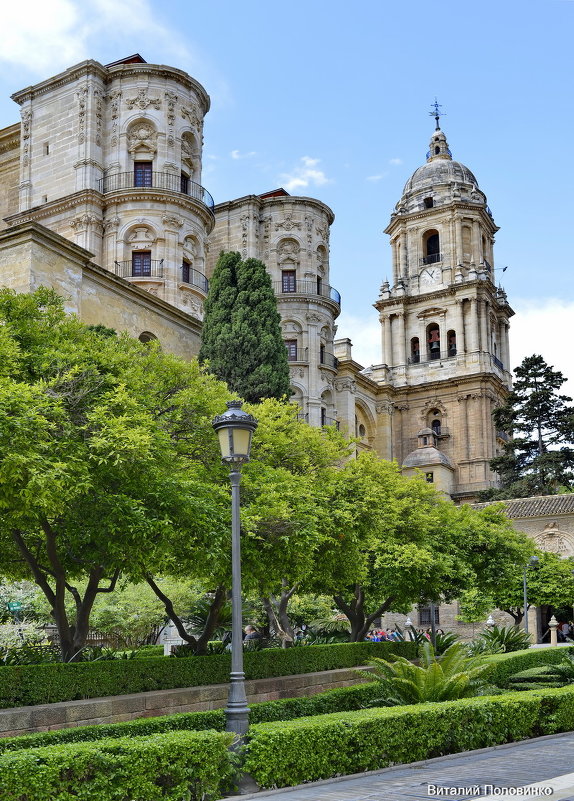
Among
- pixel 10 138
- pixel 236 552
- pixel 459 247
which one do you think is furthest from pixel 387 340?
pixel 236 552

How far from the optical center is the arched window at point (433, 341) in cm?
7600

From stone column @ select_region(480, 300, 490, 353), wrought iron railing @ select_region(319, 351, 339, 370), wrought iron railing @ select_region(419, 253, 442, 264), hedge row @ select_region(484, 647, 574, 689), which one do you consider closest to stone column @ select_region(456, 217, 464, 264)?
wrought iron railing @ select_region(419, 253, 442, 264)

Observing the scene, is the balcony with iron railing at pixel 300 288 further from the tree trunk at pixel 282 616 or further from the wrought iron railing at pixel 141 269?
the tree trunk at pixel 282 616

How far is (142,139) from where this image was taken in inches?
1672

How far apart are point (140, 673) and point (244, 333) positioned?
22340 millimetres

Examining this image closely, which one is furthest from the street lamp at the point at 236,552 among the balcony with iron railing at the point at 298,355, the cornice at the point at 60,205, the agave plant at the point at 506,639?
the balcony with iron railing at the point at 298,355

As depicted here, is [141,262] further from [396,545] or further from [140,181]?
[396,545]

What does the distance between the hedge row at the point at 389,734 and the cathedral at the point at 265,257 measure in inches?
796

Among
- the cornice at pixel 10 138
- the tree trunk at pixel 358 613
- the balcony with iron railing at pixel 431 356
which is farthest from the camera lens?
the balcony with iron railing at pixel 431 356

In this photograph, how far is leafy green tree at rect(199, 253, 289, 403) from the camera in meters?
36.6

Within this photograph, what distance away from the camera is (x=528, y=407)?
6738 cm

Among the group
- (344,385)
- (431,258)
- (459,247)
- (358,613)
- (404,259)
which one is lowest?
(358,613)

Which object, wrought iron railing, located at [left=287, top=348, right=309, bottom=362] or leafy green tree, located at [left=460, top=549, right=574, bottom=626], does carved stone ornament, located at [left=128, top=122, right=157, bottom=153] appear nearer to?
wrought iron railing, located at [left=287, top=348, right=309, bottom=362]

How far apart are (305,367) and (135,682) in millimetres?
39137
